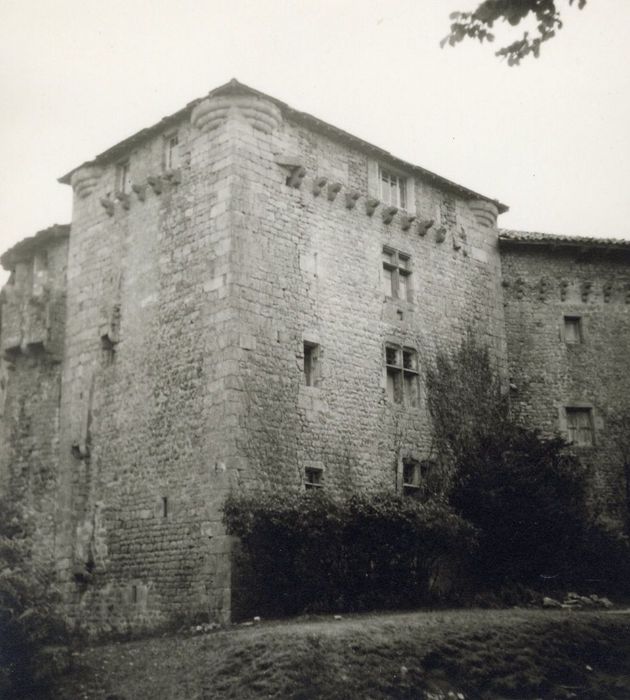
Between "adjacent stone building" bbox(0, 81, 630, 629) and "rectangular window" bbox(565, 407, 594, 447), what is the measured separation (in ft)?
0.14

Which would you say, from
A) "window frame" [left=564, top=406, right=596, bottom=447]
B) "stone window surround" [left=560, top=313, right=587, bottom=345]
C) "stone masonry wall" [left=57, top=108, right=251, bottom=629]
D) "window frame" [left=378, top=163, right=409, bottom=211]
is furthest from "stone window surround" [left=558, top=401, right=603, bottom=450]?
"stone masonry wall" [left=57, top=108, right=251, bottom=629]

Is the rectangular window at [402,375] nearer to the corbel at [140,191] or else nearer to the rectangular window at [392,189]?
the rectangular window at [392,189]

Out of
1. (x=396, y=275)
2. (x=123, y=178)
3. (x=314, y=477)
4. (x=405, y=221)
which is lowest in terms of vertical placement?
(x=314, y=477)

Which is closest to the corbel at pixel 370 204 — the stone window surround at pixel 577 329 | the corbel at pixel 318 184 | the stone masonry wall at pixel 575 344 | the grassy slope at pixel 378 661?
the corbel at pixel 318 184

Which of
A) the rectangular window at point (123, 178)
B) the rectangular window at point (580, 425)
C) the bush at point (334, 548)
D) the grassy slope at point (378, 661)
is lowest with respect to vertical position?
the grassy slope at point (378, 661)

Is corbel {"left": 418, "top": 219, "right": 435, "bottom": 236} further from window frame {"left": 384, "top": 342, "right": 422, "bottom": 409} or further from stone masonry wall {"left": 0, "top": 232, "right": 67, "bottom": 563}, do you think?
stone masonry wall {"left": 0, "top": 232, "right": 67, "bottom": 563}

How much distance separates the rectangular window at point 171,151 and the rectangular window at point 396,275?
511 centimetres

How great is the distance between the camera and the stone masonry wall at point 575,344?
2394cm

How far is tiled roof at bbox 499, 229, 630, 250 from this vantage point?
24.6 m

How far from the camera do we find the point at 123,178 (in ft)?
69.4

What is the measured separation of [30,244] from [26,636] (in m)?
12.8

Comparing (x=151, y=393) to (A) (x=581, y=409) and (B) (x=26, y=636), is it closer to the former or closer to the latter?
(B) (x=26, y=636)

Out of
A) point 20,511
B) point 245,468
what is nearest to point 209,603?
point 245,468

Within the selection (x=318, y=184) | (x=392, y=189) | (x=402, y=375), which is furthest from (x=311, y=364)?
(x=392, y=189)
